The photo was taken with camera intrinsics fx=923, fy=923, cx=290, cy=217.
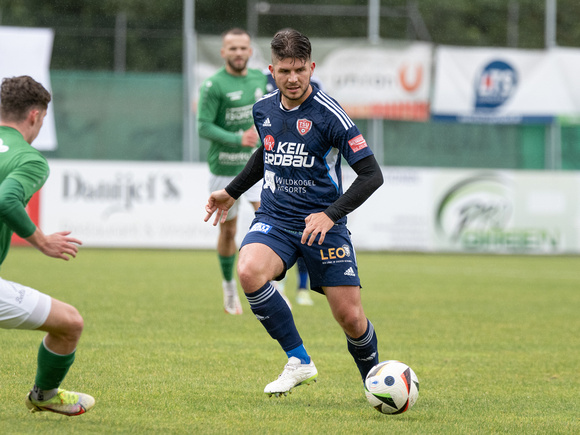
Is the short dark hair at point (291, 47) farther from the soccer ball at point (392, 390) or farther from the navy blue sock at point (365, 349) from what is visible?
the soccer ball at point (392, 390)

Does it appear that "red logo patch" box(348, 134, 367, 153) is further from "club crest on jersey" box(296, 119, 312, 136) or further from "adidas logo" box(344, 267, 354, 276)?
"adidas logo" box(344, 267, 354, 276)

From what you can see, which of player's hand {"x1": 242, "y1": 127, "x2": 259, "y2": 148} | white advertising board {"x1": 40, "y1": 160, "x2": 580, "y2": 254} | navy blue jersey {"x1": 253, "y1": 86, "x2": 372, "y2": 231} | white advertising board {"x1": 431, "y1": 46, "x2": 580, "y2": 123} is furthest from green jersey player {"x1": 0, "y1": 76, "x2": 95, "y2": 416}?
white advertising board {"x1": 431, "y1": 46, "x2": 580, "y2": 123}

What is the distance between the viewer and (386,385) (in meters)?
4.96

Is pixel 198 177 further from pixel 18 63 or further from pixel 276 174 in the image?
pixel 276 174

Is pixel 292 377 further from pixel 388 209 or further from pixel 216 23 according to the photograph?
pixel 216 23

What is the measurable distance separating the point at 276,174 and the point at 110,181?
43.2ft

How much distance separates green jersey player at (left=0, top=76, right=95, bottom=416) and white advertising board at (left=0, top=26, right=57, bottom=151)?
16636mm

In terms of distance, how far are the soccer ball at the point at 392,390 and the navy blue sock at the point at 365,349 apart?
0.31 metres

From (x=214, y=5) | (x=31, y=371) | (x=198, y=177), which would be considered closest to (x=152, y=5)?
(x=214, y=5)

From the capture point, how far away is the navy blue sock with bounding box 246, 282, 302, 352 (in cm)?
527

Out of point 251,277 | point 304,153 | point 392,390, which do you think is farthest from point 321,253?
point 392,390

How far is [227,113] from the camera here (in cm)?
909

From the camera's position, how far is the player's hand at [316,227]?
496cm

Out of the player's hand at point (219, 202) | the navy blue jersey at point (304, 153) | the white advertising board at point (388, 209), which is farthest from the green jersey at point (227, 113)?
the white advertising board at point (388, 209)
